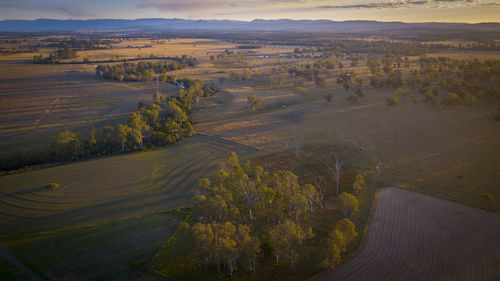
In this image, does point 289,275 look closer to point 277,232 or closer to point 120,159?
point 277,232

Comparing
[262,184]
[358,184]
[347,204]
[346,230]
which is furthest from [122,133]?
[346,230]

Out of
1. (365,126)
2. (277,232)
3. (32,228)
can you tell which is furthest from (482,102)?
(32,228)

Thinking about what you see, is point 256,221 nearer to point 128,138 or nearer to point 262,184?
point 262,184

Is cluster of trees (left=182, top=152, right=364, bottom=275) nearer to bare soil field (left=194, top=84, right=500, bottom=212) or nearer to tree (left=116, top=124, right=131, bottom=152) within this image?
bare soil field (left=194, top=84, right=500, bottom=212)

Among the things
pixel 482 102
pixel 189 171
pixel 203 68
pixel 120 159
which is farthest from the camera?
pixel 203 68

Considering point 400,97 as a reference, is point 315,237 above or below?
below
